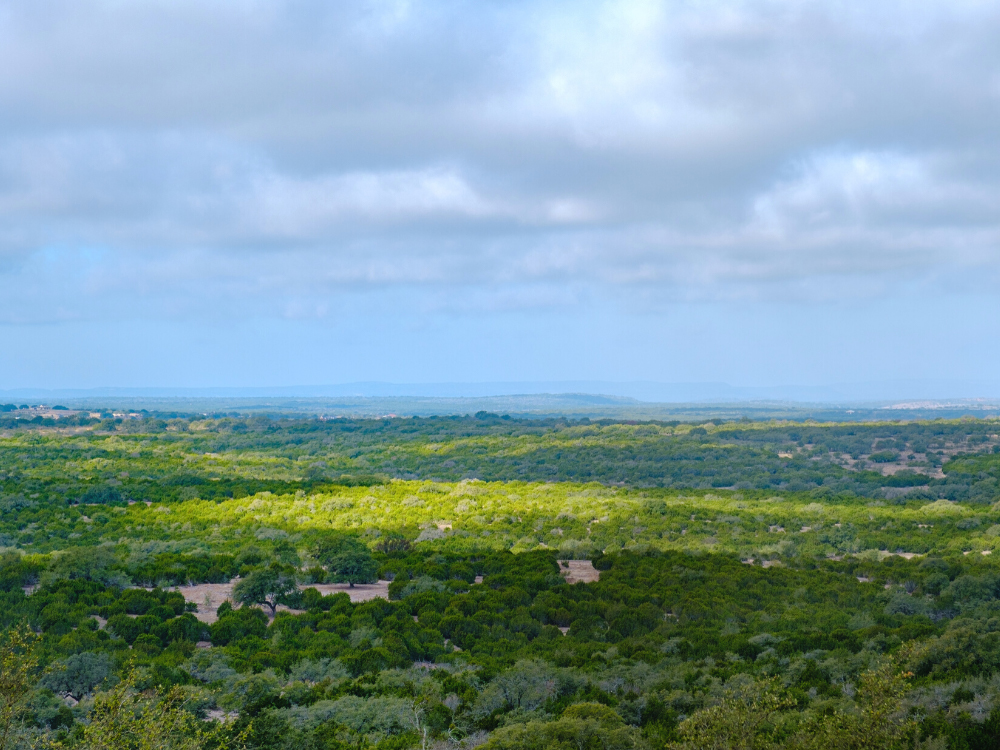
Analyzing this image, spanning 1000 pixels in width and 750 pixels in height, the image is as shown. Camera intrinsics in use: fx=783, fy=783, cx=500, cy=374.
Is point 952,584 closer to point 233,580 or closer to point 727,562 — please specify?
point 727,562

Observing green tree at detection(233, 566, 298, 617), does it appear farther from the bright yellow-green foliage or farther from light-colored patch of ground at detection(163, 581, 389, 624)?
the bright yellow-green foliage

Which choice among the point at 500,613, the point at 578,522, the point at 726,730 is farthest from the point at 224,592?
the point at 726,730

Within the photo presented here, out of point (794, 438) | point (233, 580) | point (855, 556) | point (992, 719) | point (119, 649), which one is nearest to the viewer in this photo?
point (992, 719)

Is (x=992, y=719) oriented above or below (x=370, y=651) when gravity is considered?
above

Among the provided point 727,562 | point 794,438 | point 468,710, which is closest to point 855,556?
point 727,562

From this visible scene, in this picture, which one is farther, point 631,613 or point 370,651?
point 631,613

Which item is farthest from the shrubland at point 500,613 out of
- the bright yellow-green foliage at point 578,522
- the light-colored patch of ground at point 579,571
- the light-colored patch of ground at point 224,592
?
the light-colored patch of ground at point 579,571

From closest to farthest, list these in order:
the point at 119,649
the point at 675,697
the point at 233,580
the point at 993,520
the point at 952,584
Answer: the point at 675,697 → the point at 119,649 → the point at 952,584 → the point at 233,580 → the point at 993,520
